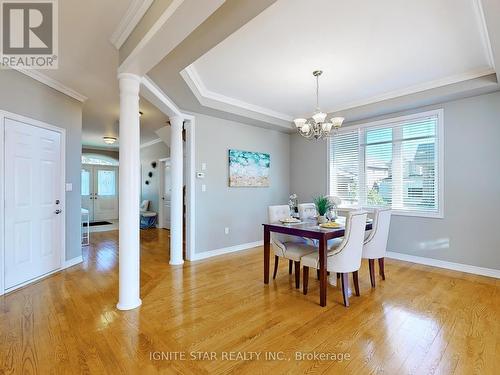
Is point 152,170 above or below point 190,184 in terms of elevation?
above

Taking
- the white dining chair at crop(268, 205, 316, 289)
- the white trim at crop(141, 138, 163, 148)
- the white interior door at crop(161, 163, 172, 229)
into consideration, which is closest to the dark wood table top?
the white dining chair at crop(268, 205, 316, 289)

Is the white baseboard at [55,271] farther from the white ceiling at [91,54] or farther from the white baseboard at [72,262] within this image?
the white ceiling at [91,54]

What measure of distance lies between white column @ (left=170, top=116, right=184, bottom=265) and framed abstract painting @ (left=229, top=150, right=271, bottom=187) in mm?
975

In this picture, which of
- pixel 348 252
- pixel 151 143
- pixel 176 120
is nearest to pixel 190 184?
pixel 176 120

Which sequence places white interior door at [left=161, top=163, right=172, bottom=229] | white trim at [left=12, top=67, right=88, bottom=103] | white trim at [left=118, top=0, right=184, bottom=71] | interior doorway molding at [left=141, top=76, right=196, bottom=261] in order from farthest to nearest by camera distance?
1. white interior door at [left=161, top=163, right=172, bottom=229]
2. interior doorway molding at [left=141, top=76, right=196, bottom=261]
3. white trim at [left=12, top=67, right=88, bottom=103]
4. white trim at [left=118, top=0, right=184, bottom=71]

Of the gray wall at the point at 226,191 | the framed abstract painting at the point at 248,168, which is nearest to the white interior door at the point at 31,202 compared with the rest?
the gray wall at the point at 226,191

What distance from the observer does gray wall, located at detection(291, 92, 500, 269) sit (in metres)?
3.38

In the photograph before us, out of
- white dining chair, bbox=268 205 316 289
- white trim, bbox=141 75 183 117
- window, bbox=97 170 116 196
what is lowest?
white dining chair, bbox=268 205 316 289

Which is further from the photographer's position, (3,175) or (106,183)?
(106,183)

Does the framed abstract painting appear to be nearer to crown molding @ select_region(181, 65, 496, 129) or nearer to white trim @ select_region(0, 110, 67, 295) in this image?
crown molding @ select_region(181, 65, 496, 129)

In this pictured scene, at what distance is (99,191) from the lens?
886 cm

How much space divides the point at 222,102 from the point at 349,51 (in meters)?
2.03

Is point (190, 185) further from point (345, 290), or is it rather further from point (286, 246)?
point (345, 290)

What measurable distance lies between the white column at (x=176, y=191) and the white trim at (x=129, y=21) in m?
1.66
